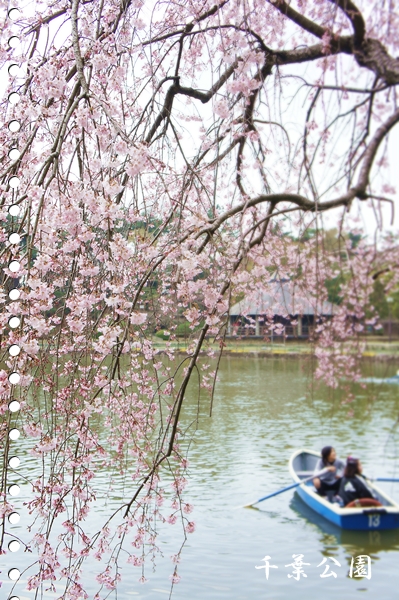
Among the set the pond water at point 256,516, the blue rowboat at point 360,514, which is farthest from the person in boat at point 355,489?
the pond water at point 256,516

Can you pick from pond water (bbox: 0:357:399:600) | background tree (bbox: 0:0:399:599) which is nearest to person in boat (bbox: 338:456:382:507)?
pond water (bbox: 0:357:399:600)

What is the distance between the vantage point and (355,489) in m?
3.33

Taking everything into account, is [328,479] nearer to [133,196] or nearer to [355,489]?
[355,489]

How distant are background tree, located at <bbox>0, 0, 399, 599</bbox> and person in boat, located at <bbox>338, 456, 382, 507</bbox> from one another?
5.20 feet

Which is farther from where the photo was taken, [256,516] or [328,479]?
[256,516]

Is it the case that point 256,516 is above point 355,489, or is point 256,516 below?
below

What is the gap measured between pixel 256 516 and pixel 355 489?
80cm

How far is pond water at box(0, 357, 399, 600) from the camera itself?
258 cm

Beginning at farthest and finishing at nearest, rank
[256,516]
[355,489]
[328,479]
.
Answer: [256,516] → [328,479] → [355,489]

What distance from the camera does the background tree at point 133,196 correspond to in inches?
44.1

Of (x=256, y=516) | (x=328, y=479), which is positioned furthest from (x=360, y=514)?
(x=256, y=516)

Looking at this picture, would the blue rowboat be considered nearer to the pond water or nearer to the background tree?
the pond water

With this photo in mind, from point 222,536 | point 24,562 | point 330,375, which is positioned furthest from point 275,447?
point 24,562

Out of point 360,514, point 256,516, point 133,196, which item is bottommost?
point 256,516
